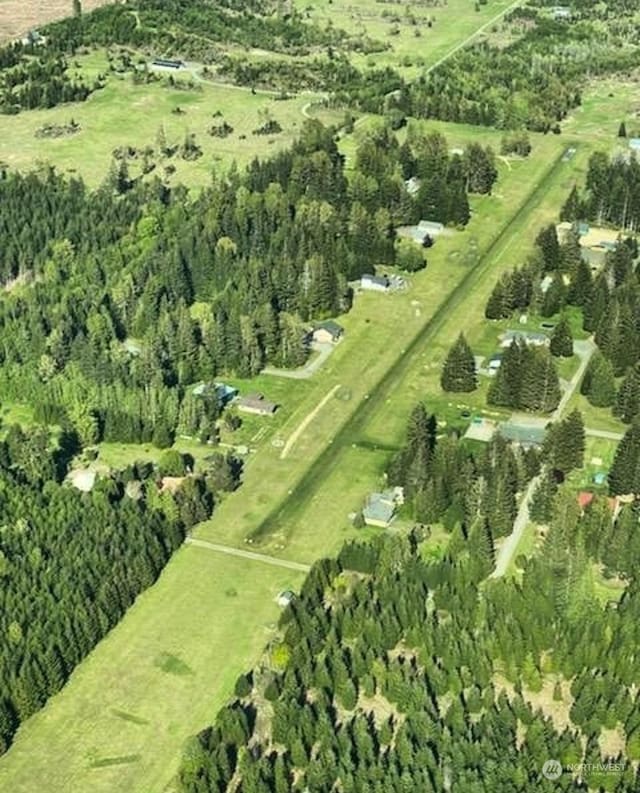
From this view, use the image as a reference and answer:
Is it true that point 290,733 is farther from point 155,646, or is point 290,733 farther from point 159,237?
point 159,237

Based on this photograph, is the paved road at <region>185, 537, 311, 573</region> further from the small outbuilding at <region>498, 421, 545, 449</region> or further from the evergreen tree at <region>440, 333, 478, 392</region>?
the evergreen tree at <region>440, 333, 478, 392</region>

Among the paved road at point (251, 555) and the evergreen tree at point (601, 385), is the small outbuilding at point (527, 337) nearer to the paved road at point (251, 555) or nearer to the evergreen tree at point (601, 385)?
the evergreen tree at point (601, 385)

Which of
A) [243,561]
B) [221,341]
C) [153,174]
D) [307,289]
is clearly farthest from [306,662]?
[153,174]

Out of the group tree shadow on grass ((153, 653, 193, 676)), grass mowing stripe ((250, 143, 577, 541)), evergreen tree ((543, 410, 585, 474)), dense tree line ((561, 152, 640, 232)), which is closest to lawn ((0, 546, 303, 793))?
tree shadow on grass ((153, 653, 193, 676))

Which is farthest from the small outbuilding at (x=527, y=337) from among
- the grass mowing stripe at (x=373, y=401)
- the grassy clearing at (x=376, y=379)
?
the grass mowing stripe at (x=373, y=401)

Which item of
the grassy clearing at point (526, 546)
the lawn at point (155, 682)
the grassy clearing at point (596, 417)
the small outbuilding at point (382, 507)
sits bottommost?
the lawn at point (155, 682)
